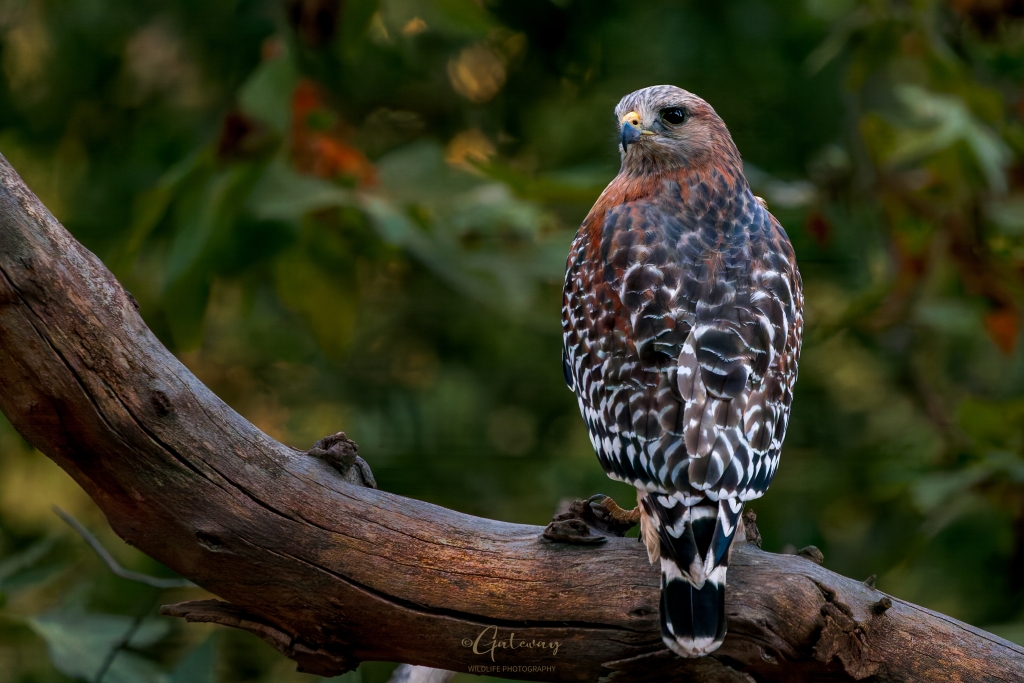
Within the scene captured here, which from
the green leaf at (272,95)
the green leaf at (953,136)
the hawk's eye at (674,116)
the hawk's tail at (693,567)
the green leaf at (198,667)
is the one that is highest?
the green leaf at (953,136)

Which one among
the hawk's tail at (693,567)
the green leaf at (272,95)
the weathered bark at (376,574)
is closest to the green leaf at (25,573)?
the weathered bark at (376,574)

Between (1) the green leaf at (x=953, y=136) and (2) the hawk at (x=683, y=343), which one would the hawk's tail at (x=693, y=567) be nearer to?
(2) the hawk at (x=683, y=343)

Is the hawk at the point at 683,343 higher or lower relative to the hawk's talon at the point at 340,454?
higher

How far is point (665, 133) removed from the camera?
6.51ft

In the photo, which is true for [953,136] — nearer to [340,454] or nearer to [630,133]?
[630,133]

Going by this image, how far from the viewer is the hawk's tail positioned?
136 cm

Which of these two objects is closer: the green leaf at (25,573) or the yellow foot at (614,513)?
the yellow foot at (614,513)

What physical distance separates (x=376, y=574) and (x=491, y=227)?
1.11 metres

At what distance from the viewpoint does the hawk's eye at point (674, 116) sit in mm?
1997

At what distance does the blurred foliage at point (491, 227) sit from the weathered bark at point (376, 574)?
791 mm

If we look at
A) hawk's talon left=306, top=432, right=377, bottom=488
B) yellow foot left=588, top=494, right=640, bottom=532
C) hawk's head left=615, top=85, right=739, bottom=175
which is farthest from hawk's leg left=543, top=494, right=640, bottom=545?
hawk's head left=615, top=85, right=739, bottom=175

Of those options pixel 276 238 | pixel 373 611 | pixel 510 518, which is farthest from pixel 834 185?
pixel 373 611

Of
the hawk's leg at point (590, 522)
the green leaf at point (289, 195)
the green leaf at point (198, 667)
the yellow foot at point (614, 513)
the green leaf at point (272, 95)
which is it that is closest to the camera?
the hawk's leg at point (590, 522)

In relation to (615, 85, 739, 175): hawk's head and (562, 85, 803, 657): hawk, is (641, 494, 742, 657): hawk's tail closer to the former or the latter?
(562, 85, 803, 657): hawk
